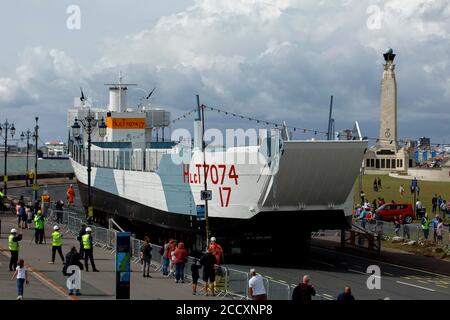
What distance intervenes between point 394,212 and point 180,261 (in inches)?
999

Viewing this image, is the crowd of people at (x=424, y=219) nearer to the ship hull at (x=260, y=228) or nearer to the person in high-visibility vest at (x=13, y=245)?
the ship hull at (x=260, y=228)

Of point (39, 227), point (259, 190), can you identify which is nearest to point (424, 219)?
point (259, 190)

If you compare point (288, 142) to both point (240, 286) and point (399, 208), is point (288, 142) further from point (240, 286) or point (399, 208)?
point (399, 208)

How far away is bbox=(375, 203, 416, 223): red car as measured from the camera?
4666 centimetres

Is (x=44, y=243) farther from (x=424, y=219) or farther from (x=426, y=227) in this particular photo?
(x=424, y=219)

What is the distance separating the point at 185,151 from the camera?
34.3 meters

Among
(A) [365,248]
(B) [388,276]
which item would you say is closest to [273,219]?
(B) [388,276]

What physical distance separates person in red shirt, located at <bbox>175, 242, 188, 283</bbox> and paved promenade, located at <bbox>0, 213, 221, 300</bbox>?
0.28m

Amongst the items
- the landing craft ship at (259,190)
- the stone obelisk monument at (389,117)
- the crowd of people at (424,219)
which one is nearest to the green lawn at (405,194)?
the crowd of people at (424,219)

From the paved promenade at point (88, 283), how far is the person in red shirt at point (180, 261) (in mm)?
282

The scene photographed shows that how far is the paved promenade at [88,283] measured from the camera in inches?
846

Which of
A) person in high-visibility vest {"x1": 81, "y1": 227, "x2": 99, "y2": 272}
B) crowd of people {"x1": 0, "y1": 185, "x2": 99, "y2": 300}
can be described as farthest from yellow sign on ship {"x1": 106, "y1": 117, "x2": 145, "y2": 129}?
person in high-visibility vest {"x1": 81, "y1": 227, "x2": 99, "y2": 272}
